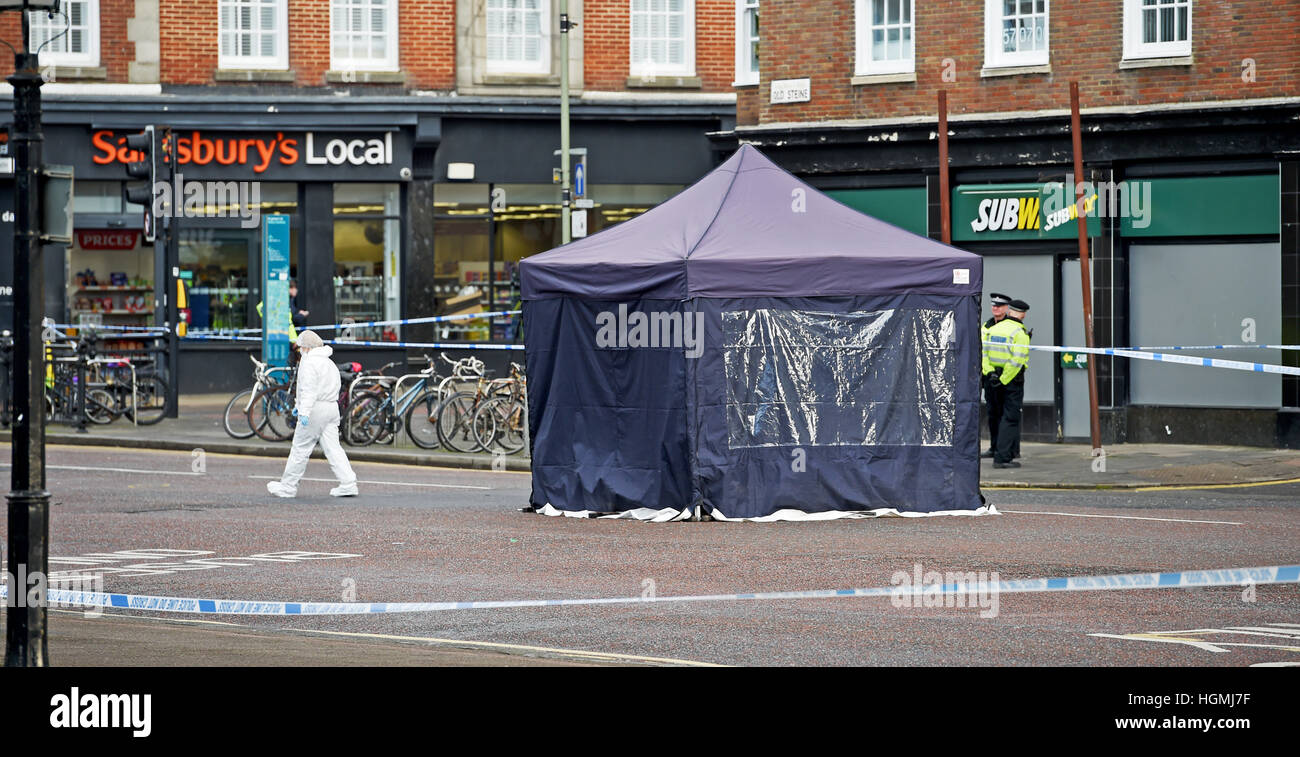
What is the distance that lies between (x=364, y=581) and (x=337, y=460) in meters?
5.41

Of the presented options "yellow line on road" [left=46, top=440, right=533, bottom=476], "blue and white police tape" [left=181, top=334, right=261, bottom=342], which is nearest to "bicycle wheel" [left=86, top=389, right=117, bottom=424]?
"yellow line on road" [left=46, top=440, right=533, bottom=476]

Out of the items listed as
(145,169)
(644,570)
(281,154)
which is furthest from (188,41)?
(644,570)

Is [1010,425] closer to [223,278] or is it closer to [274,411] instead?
[274,411]

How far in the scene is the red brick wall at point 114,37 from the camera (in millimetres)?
29062

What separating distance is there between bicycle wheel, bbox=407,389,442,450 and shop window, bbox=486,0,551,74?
33.0 ft

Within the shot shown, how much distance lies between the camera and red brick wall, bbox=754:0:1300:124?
70.7 feet

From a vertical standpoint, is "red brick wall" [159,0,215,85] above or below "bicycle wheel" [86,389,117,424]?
above

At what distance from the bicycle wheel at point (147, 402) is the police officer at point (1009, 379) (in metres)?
11.4

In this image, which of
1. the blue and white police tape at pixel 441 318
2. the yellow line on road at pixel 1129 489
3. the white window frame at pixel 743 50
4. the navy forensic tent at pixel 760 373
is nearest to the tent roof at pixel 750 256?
the navy forensic tent at pixel 760 373

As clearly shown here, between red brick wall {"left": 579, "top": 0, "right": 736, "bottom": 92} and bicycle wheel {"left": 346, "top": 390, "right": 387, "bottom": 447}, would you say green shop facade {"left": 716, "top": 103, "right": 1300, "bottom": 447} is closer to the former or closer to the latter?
bicycle wheel {"left": 346, "top": 390, "right": 387, "bottom": 447}

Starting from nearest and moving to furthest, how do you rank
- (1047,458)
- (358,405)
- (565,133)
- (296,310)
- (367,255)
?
(1047,458) → (358,405) → (565,133) → (296,310) → (367,255)

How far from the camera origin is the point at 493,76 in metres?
30.4

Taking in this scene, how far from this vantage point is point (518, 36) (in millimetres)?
30578

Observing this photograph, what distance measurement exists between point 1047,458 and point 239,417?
32.7ft
